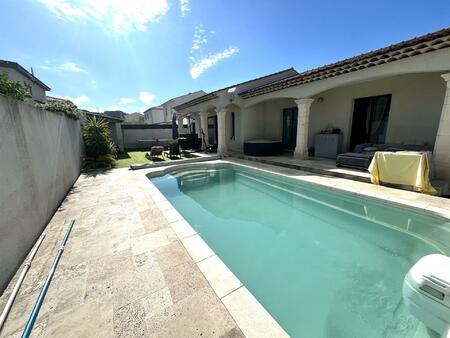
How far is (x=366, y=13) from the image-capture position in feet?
25.1

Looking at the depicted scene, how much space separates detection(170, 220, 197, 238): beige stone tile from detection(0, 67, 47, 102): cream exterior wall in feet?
52.1

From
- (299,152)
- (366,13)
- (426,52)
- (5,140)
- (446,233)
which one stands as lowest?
(446,233)

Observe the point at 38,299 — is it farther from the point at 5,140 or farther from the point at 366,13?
the point at 366,13

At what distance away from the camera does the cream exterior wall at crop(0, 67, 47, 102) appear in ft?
42.6

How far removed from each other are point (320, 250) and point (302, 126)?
265 inches

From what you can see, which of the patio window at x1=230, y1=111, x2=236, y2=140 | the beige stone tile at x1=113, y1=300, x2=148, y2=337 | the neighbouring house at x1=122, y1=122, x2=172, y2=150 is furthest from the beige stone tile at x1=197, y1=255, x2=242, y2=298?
the neighbouring house at x1=122, y1=122, x2=172, y2=150

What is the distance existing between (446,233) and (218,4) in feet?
34.0

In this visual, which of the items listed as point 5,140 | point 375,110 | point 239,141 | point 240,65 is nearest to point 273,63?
point 240,65

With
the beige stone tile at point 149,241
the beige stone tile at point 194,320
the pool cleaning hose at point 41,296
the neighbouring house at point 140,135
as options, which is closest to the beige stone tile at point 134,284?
the beige stone tile at point 194,320

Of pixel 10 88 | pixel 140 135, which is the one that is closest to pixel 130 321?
pixel 10 88

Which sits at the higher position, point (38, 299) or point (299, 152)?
point (299, 152)

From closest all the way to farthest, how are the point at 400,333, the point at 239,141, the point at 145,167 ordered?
the point at 400,333 < the point at 145,167 < the point at 239,141

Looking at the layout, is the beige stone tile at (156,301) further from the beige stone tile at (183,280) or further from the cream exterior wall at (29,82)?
the cream exterior wall at (29,82)

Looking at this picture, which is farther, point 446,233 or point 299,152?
point 299,152
